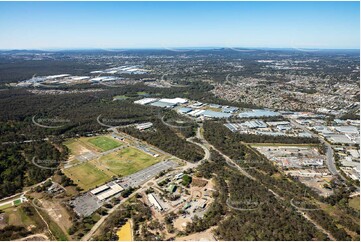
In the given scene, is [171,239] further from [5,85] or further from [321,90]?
[5,85]

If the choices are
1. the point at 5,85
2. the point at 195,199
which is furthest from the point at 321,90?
the point at 5,85

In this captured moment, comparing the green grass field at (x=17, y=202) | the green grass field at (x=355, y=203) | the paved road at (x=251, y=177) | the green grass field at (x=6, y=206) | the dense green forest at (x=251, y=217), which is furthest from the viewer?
the green grass field at (x=17, y=202)

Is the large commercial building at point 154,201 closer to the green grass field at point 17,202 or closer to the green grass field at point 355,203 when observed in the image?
the green grass field at point 17,202

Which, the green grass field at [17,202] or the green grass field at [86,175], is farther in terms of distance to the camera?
the green grass field at [86,175]

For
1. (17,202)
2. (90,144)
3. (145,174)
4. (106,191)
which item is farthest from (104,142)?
(17,202)

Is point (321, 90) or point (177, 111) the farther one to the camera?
point (321, 90)

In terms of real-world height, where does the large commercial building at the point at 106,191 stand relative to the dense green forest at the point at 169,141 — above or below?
below

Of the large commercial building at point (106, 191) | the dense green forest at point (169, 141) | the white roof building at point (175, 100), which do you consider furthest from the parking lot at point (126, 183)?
the white roof building at point (175, 100)

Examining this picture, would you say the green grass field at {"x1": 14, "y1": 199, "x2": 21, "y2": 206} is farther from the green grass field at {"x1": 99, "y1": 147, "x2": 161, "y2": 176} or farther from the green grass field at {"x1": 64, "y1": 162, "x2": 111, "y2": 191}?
the green grass field at {"x1": 99, "y1": 147, "x2": 161, "y2": 176}
